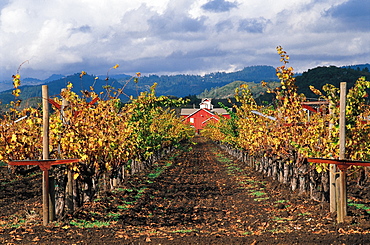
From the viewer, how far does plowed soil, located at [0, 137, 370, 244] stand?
8.73 m

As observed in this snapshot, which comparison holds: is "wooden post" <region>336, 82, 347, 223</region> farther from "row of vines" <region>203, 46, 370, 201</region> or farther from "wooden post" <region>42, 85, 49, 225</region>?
"wooden post" <region>42, 85, 49, 225</region>

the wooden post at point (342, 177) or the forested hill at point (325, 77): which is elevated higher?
the forested hill at point (325, 77)

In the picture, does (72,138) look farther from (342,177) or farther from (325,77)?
(325,77)

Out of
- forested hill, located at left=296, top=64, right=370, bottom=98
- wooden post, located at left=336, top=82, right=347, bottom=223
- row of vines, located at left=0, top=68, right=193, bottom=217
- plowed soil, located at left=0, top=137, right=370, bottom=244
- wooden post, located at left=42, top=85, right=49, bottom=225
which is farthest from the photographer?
forested hill, located at left=296, top=64, right=370, bottom=98

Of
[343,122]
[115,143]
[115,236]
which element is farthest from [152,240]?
[343,122]

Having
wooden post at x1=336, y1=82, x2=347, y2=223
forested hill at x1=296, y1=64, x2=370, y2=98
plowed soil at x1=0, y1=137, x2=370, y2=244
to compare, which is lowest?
plowed soil at x1=0, y1=137, x2=370, y2=244

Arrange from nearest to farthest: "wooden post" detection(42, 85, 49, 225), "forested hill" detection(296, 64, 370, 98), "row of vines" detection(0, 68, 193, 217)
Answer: "wooden post" detection(42, 85, 49, 225)
"row of vines" detection(0, 68, 193, 217)
"forested hill" detection(296, 64, 370, 98)

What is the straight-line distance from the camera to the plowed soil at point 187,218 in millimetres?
8727

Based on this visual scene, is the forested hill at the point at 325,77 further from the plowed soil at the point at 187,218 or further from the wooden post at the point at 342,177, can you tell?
the wooden post at the point at 342,177

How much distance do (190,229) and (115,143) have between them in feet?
12.1

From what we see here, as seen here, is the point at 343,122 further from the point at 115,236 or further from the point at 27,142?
the point at 27,142

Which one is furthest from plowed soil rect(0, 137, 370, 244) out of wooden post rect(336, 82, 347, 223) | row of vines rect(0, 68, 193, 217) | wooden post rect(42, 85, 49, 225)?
row of vines rect(0, 68, 193, 217)

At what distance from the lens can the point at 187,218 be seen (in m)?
11.6

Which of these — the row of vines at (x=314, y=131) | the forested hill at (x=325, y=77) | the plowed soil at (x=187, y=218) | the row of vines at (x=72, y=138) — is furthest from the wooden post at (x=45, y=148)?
the forested hill at (x=325, y=77)
